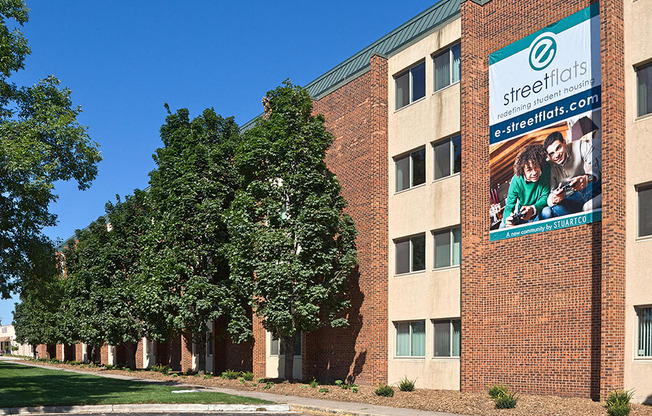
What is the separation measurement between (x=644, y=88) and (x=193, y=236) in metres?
20.8

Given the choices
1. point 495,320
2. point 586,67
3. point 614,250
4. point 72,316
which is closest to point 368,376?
point 495,320

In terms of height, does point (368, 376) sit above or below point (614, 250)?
below

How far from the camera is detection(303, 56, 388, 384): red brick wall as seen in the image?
87.4ft

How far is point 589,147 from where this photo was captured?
1920 centimetres

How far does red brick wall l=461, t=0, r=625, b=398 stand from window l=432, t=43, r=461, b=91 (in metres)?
1.20

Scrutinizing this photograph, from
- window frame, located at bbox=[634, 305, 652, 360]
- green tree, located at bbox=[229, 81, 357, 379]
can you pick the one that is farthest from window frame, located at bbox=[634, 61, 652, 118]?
green tree, located at bbox=[229, 81, 357, 379]

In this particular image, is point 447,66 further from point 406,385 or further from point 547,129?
point 406,385

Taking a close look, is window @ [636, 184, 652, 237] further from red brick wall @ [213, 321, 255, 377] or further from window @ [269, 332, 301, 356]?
red brick wall @ [213, 321, 255, 377]

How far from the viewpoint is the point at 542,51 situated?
69.6 ft

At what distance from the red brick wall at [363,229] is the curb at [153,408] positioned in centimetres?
745

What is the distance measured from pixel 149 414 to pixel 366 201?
13241 millimetres

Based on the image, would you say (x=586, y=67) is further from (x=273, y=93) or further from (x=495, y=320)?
(x=273, y=93)

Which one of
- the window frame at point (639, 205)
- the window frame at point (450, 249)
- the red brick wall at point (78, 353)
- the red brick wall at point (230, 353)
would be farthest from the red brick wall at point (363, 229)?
the red brick wall at point (78, 353)

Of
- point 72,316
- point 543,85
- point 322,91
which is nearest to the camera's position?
point 543,85
